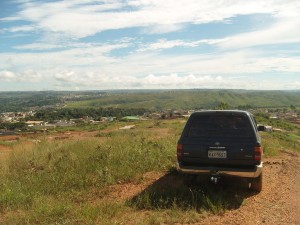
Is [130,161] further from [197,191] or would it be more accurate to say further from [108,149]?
[197,191]

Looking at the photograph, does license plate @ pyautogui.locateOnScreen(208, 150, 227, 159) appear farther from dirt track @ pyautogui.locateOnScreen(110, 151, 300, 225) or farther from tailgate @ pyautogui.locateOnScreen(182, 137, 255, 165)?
dirt track @ pyautogui.locateOnScreen(110, 151, 300, 225)

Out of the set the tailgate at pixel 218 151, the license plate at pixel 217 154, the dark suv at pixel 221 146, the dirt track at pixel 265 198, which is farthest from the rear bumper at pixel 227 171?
the dirt track at pixel 265 198

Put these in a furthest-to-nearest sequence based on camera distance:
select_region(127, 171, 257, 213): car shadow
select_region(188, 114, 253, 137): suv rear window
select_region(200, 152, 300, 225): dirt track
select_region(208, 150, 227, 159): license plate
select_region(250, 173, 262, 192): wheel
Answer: select_region(250, 173, 262, 192): wheel
select_region(188, 114, 253, 137): suv rear window
select_region(208, 150, 227, 159): license plate
select_region(127, 171, 257, 213): car shadow
select_region(200, 152, 300, 225): dirt track

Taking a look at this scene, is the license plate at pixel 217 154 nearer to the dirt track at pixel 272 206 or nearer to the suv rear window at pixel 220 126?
the suv rear window at pixel 220 126

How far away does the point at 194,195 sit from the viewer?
6996 mm

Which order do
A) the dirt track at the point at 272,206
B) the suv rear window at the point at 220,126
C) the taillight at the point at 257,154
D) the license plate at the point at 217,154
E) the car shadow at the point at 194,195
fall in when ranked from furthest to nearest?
the suv rear window at the point at 220,126 < the license plate at the point at 217,154 < the taillight at the point at 257,154 < the car shadow at the point at 194,195 < the dirt track at the point at 272,206

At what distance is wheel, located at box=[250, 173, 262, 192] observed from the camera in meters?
7.52

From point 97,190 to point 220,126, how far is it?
3.14 m

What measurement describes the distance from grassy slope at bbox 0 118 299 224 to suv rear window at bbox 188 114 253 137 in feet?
4.05

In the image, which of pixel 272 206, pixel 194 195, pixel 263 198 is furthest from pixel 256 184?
pixel 194 195

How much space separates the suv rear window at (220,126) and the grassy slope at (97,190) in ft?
4.05

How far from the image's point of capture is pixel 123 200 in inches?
273

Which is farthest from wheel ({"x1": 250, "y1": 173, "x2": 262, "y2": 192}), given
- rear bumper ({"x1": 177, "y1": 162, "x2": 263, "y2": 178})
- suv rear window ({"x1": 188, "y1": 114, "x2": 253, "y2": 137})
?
suv rear window ({"x1": 188, "y1": 114, "x2": 253, "y2": 137})

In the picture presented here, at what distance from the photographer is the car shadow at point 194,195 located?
642 cm
